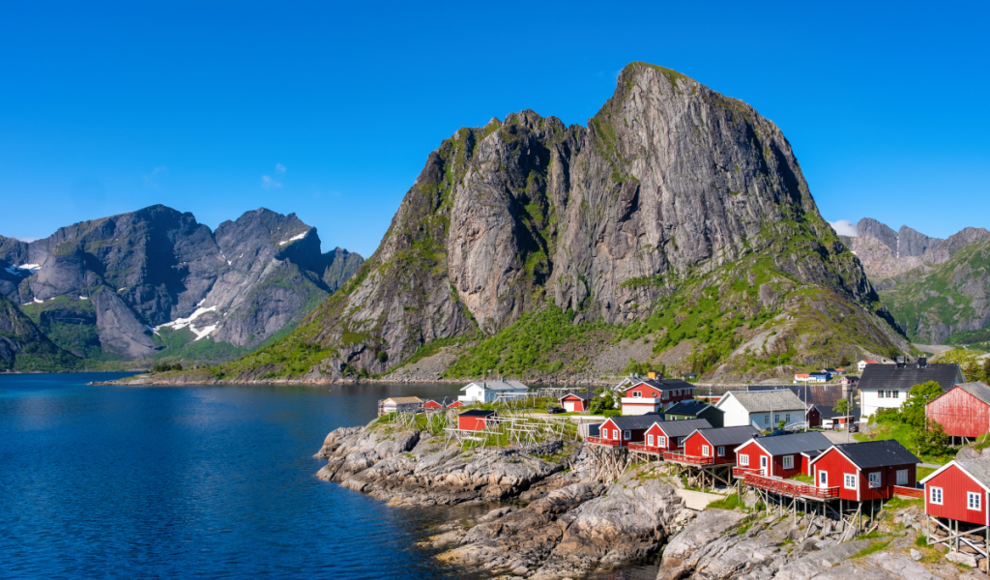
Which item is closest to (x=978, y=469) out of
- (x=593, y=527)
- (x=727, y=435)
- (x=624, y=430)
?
(x=727, y=435)

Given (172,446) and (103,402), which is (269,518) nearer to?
(172,446)

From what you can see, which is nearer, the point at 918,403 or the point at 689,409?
the point at 918,403

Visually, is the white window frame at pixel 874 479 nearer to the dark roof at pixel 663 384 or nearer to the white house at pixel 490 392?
the dark roof at pixel 663 384

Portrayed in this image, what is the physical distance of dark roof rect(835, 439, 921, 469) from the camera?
4234 centimetres

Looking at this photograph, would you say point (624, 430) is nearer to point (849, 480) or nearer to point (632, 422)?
point (632, 422)

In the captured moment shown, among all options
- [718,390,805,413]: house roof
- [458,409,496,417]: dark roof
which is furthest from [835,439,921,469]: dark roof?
[458,409,496,417]: dark roof

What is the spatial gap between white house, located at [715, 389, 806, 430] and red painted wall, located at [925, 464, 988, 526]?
2921 cm

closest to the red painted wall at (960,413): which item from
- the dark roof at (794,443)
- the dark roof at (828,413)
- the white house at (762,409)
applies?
the dark roof at (794,443)

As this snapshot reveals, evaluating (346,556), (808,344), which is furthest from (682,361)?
(346,556)

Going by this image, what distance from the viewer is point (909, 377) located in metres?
68.2

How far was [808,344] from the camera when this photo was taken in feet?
519

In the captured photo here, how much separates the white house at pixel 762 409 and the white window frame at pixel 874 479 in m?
24.6

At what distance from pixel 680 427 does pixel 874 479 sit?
19.7 meters

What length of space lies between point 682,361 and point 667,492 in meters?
138
